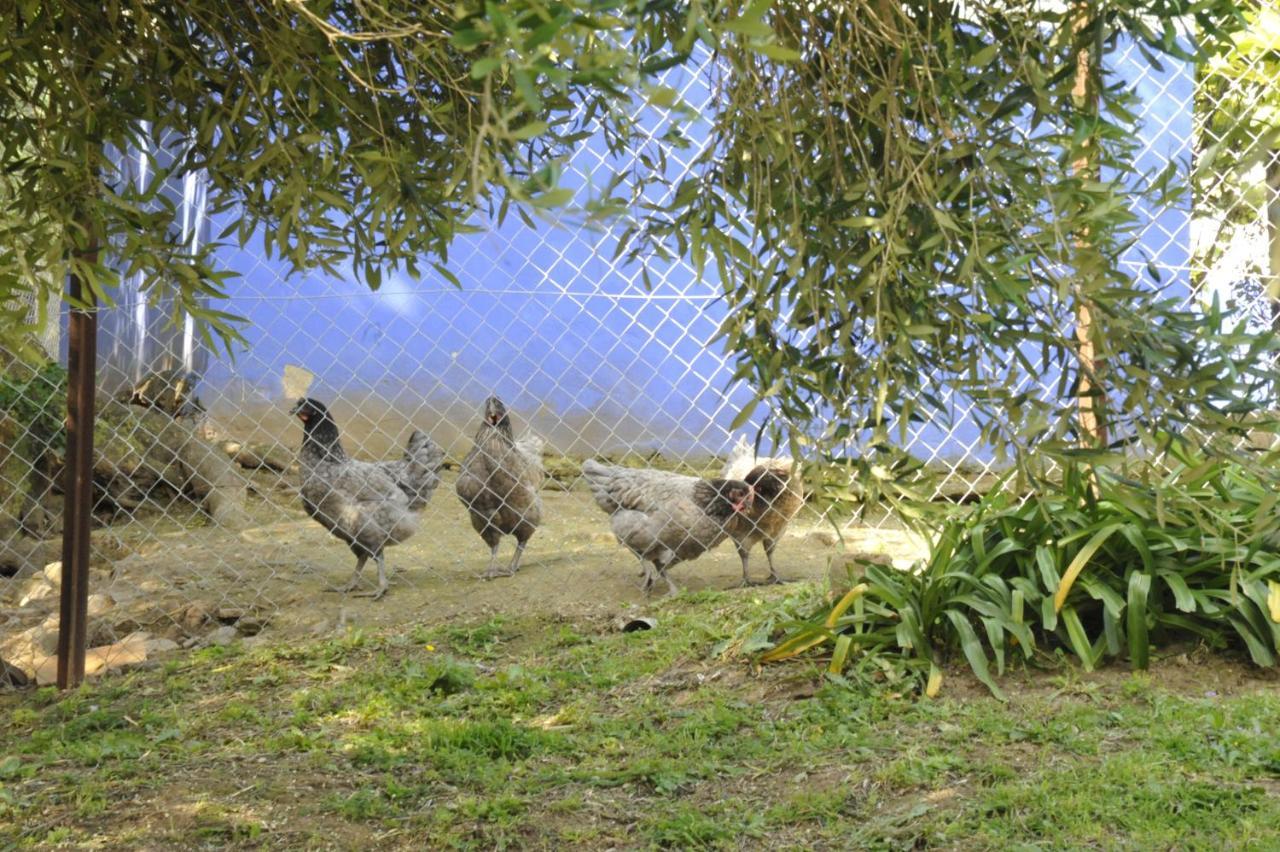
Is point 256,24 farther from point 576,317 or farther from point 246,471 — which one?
point 246,471

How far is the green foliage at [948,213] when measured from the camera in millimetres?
2154

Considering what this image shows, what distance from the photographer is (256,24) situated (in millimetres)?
3109

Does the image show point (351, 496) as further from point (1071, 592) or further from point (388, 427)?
point (1071, 592)

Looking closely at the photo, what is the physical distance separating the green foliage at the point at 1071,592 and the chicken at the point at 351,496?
2.87m

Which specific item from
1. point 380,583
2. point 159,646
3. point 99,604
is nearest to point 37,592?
point 99,604

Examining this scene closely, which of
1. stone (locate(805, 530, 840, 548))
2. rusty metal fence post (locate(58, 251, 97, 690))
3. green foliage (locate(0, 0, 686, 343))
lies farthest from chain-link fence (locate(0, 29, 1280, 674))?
green foliage (locate(0, 0, 686, 343))

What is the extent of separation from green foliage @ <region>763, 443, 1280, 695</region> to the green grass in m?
0.13

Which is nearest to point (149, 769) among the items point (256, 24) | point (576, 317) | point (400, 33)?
point (256, 24)

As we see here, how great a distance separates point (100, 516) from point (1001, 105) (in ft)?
25.3

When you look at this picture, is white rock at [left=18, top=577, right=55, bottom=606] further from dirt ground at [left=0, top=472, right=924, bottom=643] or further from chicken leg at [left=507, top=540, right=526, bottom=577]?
chicken leg at [left=507, top=540, right=526, bottom=577]

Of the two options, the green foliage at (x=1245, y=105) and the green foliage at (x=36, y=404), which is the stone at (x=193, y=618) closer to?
the green foliage at (x=36, y=404)

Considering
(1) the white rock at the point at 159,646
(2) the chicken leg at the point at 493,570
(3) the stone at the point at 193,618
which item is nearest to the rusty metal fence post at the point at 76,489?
(1) the white rock at the point at 159,646

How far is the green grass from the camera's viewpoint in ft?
10.3

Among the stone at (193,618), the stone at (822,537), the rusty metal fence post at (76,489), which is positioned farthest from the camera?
the stone at (822,537)
